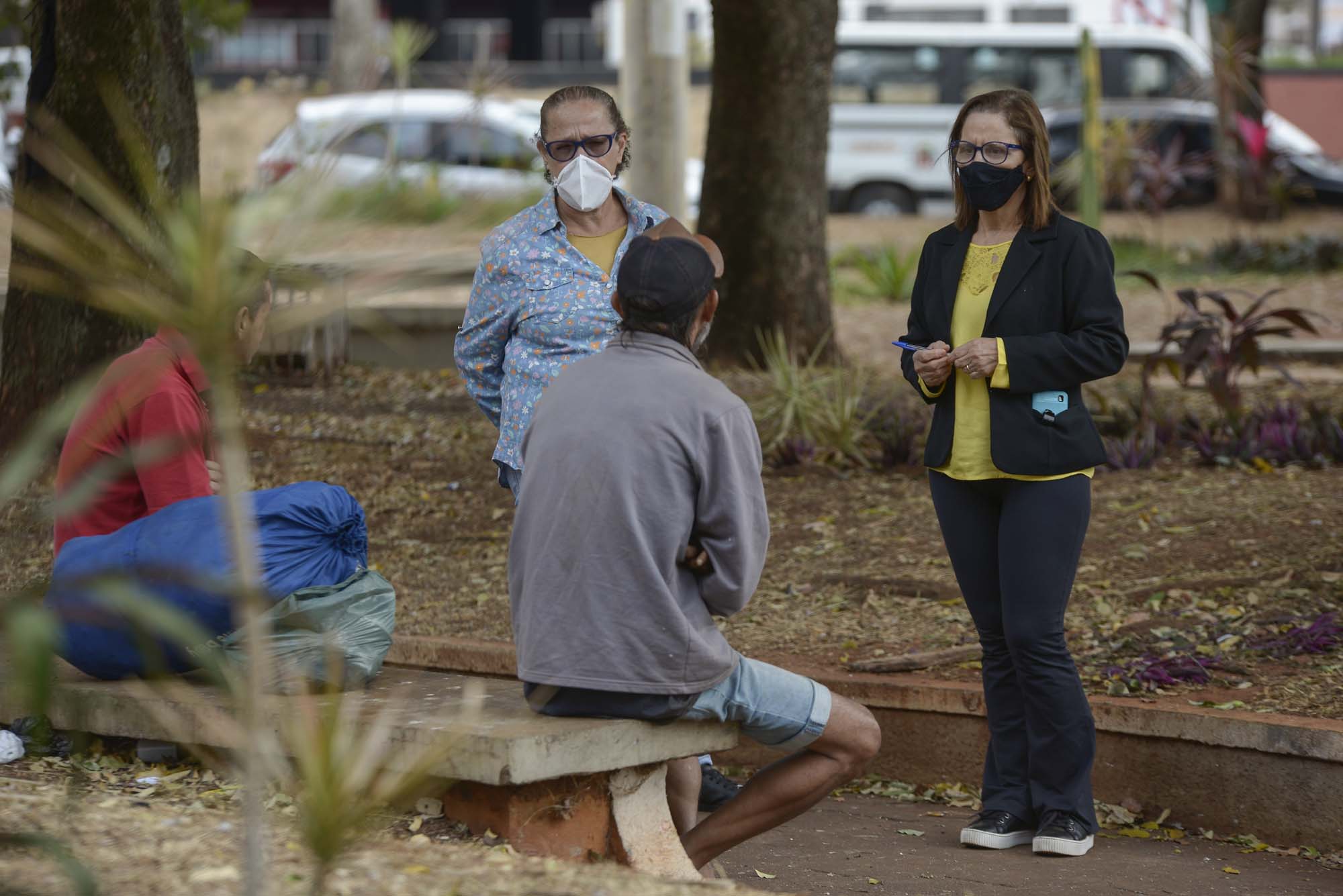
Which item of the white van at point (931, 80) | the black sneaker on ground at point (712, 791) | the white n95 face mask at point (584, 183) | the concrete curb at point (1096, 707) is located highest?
the white van at point (931, 80)

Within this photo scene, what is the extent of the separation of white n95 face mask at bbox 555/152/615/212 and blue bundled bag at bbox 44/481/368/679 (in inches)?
35.6

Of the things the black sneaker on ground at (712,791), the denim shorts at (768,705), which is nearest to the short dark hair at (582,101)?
the denim shorts at (768,705)

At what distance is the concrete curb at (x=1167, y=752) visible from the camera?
4312 millimetres

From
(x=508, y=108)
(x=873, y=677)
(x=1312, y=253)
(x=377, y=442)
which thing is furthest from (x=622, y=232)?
(x=508, y=108)

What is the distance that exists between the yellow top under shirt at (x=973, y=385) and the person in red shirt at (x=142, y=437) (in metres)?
1.79

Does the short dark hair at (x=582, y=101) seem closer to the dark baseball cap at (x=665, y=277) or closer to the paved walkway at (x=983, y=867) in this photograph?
the dark baseball cap at (x=665, y=277)

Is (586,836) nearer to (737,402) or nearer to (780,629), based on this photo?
(737,402)

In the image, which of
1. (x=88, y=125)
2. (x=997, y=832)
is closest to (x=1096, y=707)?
(x=997, y=832)

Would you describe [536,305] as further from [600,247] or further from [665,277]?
[665,277]

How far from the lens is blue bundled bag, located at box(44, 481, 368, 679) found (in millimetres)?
3688

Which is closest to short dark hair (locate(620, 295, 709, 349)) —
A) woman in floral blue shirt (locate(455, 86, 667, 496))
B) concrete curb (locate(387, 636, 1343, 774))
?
woman in floral blue shirt (locate(455, 86, 667, 496))

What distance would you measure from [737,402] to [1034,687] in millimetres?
1237

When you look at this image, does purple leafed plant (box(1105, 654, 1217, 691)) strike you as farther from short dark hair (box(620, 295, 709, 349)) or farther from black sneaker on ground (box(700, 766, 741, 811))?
short dark hair (box(620, 295, 709, 349))

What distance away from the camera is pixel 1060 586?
4.00m
